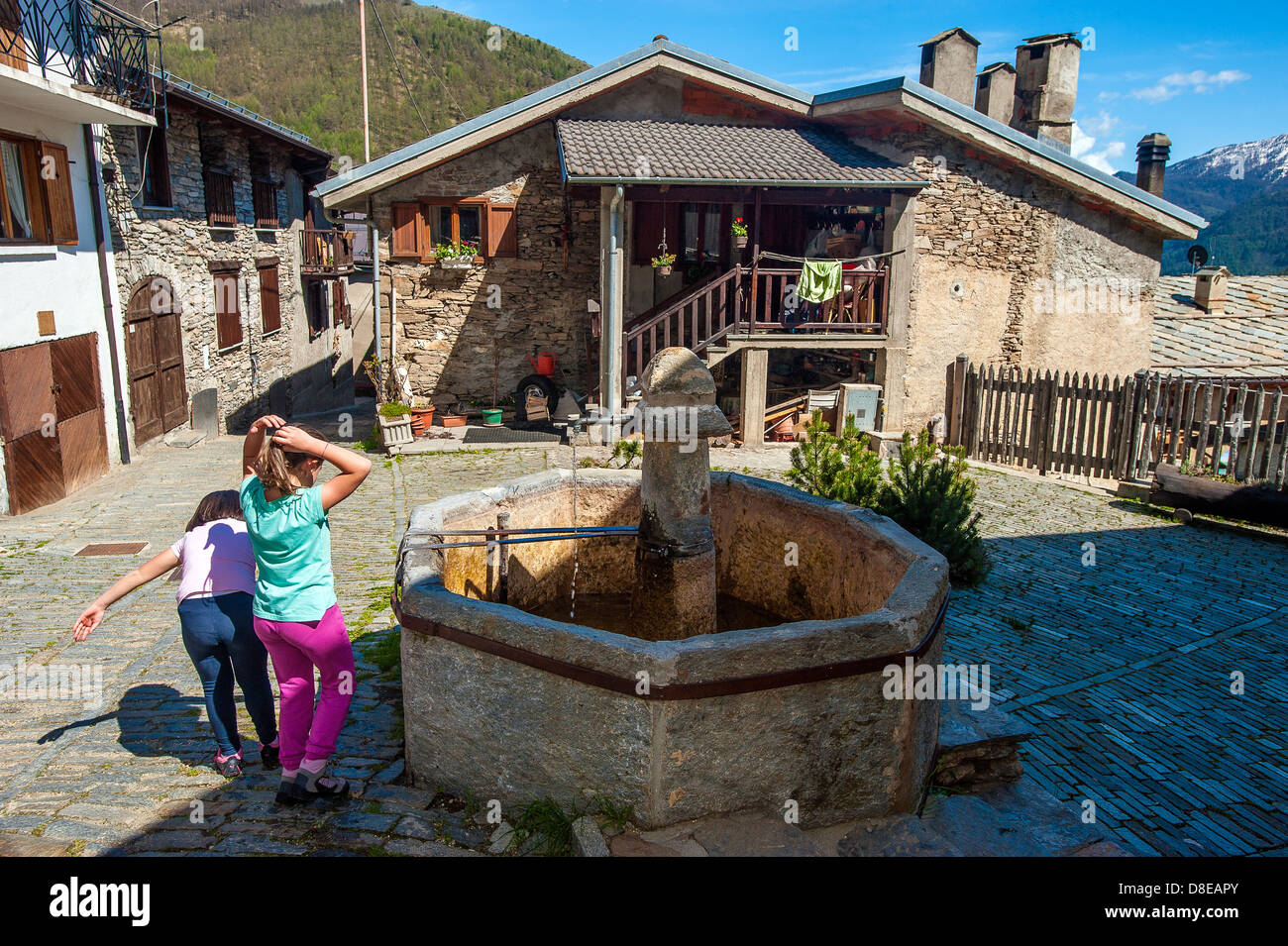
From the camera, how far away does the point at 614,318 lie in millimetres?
13523

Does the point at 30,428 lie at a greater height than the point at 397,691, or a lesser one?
greater

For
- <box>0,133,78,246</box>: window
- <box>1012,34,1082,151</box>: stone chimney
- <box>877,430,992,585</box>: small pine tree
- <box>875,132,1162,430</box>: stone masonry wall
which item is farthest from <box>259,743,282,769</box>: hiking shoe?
<box>1012,34,1082,151</box>: stone chimney

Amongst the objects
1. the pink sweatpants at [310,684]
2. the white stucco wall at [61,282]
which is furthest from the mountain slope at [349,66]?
the pink sweatpants at [310,684]

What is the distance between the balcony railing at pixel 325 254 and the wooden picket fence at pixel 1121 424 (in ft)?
56.0

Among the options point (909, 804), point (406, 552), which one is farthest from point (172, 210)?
point (909, 804)

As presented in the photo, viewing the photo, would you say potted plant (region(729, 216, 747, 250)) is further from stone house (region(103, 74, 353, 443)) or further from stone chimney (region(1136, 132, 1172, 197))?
stone chimney (region(1136, 132, 1172, 197))

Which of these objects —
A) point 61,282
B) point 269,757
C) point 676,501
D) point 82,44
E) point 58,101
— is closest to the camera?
point 269,757

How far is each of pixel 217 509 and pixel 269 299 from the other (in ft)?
60.3

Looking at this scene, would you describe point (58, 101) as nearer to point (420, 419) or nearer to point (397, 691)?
point (420, 419)

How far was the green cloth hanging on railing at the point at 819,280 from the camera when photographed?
1422cm

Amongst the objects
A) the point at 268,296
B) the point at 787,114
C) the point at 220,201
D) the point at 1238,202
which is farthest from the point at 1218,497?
the point at 1238,202

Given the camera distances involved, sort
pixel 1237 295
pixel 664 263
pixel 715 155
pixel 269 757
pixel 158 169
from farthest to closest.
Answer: pixel 1237 295 < pixel 158 169 < pixel 664 263 < pixel 715 155 < pixel 269 757
